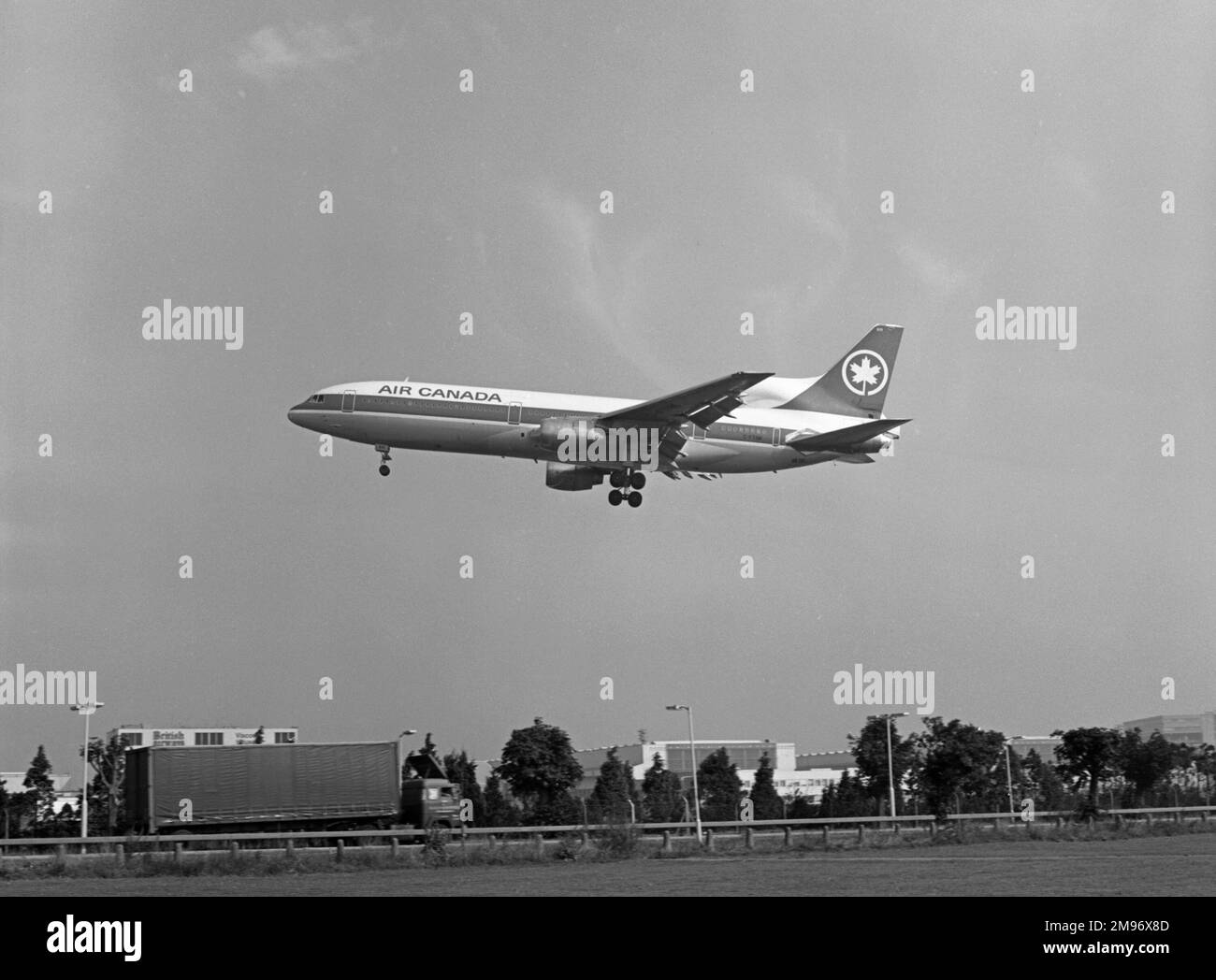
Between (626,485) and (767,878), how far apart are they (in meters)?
30.7

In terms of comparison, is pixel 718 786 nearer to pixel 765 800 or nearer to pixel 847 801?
pixel 765 800

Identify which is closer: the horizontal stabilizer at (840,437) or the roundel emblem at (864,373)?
the horizontal stabilizer at (840,437)

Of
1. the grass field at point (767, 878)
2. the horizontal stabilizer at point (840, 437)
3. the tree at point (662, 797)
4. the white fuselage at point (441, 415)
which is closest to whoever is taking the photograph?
the grass field at point (767, 878)

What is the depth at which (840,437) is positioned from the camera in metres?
56.4

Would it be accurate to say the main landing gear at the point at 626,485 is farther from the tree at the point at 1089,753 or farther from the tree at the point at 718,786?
the tree at the point at 718,786

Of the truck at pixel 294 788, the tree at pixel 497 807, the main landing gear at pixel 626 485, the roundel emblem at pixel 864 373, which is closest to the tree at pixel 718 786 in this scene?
the tree at pixel 497 807

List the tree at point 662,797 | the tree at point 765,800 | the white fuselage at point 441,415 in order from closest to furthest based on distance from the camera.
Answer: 1. the white fuselage at point 441,415
2. the tree at point 662,797
3. the tree at point 765,800

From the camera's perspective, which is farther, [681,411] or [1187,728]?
[1187,728]

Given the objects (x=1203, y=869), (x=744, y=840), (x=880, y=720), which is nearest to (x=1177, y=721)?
(x=880, y=720)

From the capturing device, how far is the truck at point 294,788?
44188 mm

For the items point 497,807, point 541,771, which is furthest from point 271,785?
point 497,807

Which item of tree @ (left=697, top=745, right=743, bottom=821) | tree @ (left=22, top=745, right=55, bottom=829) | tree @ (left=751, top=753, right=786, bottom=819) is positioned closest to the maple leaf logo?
tree @ (left=751, top=753, right=786, bottom=819)

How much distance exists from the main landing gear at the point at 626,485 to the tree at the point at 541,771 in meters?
13.5
